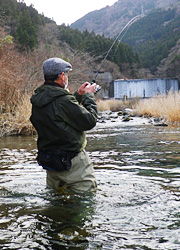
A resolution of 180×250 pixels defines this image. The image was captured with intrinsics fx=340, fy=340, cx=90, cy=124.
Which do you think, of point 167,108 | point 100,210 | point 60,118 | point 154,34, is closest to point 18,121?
point 167,108

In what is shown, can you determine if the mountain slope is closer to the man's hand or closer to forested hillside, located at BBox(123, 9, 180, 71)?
forested hillside, located at BBox(123, 9, 180, 71)

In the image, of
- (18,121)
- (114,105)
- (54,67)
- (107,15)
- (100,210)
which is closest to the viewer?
(100,210)

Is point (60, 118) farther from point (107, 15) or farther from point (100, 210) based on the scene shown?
point (107, 15)

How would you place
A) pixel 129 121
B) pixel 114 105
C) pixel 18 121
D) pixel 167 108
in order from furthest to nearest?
pixel 114 105, pixel 129 121, pixel 167 108, pixel 18 121

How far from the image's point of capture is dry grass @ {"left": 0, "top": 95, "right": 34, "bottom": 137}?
34.8 ft

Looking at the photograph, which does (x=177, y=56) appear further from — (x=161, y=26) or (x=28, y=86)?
(x=28, y=86)

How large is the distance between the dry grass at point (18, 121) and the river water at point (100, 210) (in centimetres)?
510

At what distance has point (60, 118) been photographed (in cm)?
322

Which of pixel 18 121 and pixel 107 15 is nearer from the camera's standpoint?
pixel 18 121

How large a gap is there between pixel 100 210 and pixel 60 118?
0.95 m

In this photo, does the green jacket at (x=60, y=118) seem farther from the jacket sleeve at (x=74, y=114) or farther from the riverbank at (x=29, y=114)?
the riverbank at (x=29, y=114)

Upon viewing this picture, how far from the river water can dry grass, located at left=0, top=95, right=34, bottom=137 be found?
5.10m

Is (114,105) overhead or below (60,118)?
below

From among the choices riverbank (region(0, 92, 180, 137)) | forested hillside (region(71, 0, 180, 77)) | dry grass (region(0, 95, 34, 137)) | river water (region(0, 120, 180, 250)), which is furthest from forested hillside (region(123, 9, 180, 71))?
river water (region(0, 120, 180, 250))
